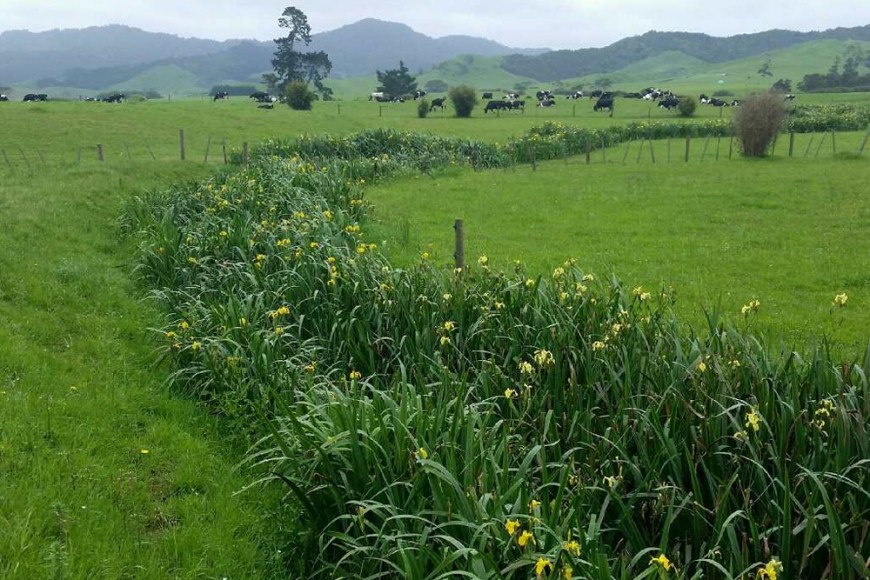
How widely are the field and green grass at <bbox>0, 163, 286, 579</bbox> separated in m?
0.02

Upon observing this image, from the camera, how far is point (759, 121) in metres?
29.6

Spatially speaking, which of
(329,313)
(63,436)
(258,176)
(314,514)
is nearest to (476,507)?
(314,514)

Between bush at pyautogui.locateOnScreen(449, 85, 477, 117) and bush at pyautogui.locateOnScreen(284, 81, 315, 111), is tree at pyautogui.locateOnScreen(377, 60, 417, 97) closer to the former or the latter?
bush at pyautogui.locateOnScreen(284, 81, 315, 111)

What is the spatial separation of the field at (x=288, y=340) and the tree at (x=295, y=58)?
89235 millimetres

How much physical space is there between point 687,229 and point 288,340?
11.0 metres

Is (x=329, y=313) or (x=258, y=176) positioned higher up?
(x=258, y=176)

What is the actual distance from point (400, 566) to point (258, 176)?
472 inches

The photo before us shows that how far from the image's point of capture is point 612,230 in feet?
51.2

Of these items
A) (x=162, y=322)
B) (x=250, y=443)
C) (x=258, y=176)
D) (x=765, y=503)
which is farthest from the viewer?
(x=258, y=176)

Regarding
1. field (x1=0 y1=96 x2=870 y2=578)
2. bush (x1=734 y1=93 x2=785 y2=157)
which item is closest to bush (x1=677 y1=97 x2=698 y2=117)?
bush (x1=734 y1=93 x2=785 y2=157)

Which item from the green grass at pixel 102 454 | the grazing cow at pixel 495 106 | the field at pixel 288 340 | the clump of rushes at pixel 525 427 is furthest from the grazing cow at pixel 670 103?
the green grass at pixel 102 454

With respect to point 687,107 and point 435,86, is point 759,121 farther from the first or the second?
point 435,86

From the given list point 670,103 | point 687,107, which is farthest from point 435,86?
point 687,107

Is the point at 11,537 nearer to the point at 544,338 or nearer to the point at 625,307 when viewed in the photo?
the point at 544,338
